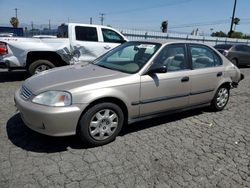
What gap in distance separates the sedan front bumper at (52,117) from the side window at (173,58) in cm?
161

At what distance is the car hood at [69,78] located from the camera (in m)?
3.45

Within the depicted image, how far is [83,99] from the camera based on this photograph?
10.9ft

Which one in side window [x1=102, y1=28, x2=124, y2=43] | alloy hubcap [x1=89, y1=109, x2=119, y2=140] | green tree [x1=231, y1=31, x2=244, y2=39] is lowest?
alloy hubcap [x1=89, y1=109, x2=119, y2=140]

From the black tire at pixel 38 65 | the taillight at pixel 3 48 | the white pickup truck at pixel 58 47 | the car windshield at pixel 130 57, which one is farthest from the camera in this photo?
the black tire at pixel 38 65

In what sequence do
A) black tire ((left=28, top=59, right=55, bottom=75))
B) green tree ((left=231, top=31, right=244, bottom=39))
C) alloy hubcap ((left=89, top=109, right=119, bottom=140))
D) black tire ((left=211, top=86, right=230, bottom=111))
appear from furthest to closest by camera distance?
green tree ((left=231, top=31, right=244, bottom=39)), black tire ((left=28, top=59, right=55, bottom=75)), black tire ((left=211, top=86, right=230, bottom=111)), alloy hubcap ((left=89, top=109, right=119, bottom=140))

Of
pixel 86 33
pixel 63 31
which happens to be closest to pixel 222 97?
pixel 86 33

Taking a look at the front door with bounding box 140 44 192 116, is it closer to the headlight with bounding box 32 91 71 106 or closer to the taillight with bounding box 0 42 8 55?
the headlight with bounding box 32 91 71 106

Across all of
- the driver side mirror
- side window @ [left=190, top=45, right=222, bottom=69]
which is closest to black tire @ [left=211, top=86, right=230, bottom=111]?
side window @ [left=190, top=45, right=222, bottom=69]

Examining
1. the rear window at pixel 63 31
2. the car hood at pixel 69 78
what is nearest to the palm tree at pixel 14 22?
the rear window at pixel 63 31

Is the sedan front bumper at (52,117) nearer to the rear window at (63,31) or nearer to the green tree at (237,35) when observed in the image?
the rear window at (63,31)

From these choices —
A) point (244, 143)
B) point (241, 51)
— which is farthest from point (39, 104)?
point (241, 51)

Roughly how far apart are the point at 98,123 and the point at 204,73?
2.44m

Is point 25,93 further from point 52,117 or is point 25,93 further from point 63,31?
point 63,31

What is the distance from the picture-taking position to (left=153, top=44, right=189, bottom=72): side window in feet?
13.9
